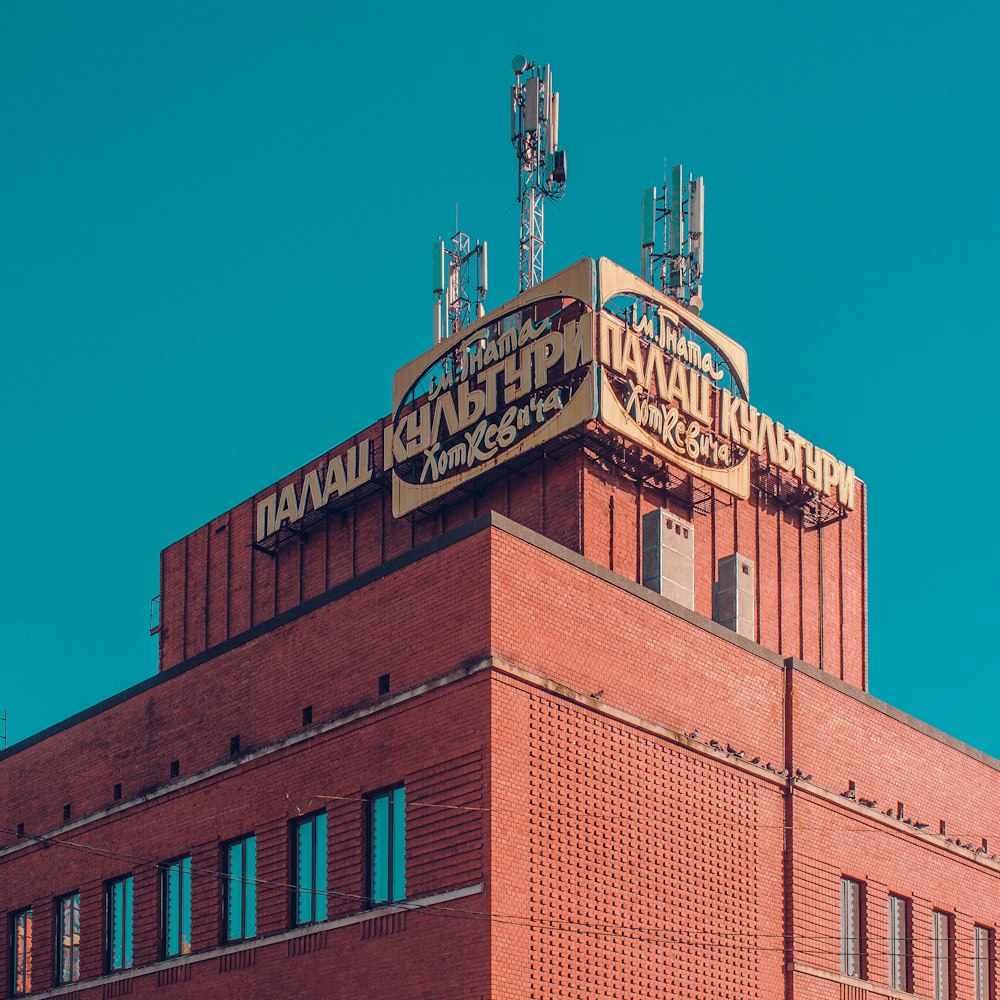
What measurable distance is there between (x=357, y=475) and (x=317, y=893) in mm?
16122

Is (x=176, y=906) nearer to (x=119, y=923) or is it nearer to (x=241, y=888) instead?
(x=119, y=923)

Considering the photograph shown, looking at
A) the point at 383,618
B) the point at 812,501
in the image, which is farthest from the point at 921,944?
the point at 383,618

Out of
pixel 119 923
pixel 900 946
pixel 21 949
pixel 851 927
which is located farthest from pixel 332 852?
pixel 900 946

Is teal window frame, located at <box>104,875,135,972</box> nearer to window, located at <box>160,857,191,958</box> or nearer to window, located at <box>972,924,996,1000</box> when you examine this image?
window, located at <box>160,857,191,958</box>

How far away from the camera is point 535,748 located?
41.8 meters

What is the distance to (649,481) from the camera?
52.7m

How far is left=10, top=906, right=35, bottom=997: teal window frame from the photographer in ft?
172

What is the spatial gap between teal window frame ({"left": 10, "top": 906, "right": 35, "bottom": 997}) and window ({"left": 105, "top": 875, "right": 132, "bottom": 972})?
11.9 ft

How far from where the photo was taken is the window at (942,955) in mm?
51188

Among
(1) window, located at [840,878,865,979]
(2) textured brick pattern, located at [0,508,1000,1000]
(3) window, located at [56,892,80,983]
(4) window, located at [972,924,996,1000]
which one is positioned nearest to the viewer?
(2) textured brick pattern, located at [0,508,1000,1000]

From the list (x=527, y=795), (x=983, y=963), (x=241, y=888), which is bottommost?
(x=983, y=963)

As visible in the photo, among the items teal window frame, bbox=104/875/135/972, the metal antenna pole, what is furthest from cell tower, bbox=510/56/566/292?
teal window frame, bbox=104/875/135/972

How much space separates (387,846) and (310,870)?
2790mm

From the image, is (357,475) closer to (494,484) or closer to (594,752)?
(494,484)
